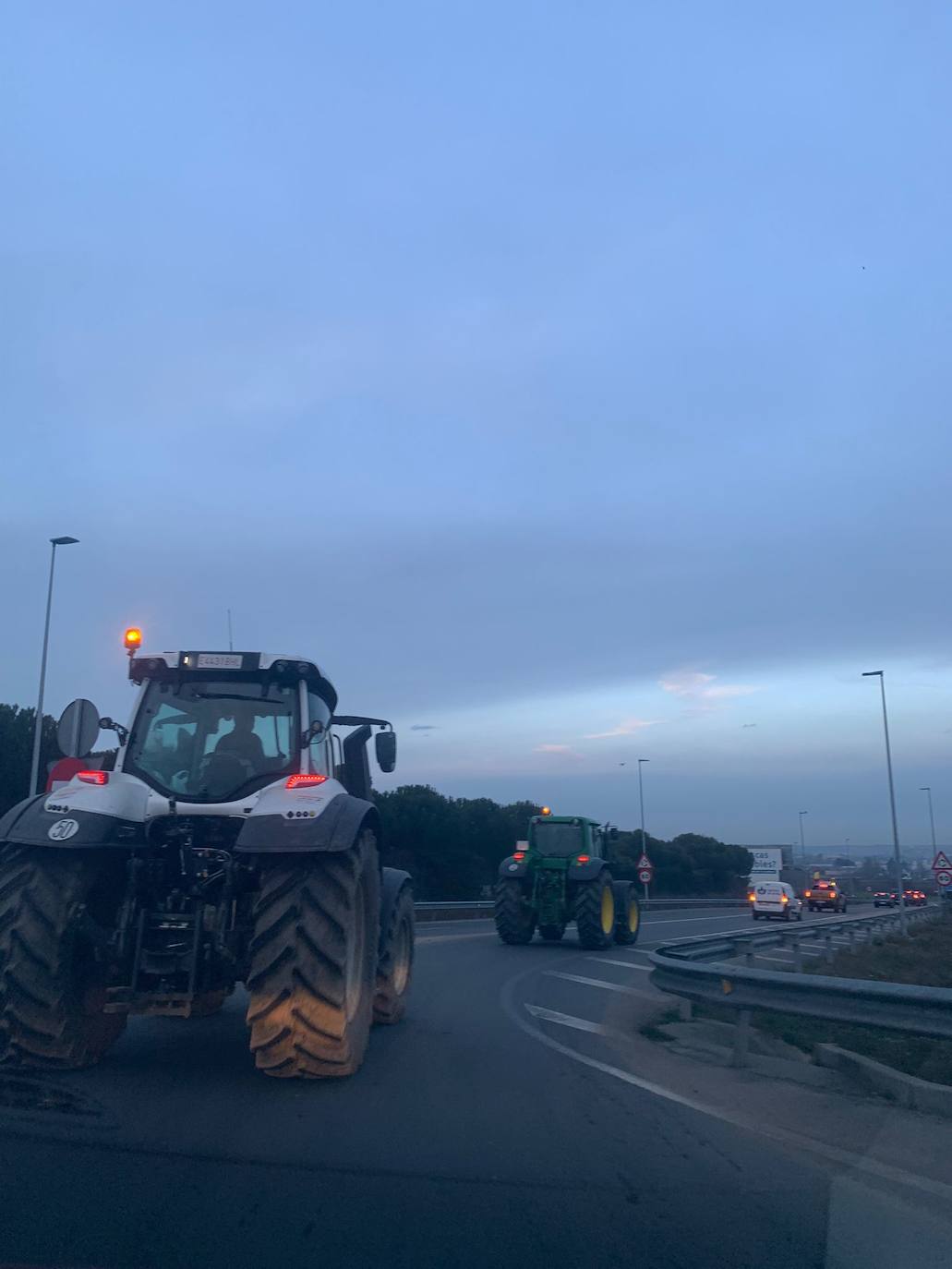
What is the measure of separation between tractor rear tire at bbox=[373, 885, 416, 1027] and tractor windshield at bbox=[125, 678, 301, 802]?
2.40m

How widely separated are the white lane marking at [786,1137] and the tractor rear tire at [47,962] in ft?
Answer: 13.0

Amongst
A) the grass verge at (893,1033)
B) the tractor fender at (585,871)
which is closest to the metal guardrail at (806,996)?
the grass verge at (893,1033)

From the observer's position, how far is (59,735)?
787cm

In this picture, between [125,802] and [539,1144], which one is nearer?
[539,1144]

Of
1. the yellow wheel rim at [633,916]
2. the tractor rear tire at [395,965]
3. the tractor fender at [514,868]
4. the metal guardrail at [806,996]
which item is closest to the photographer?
the metal guardrail at [806,996]

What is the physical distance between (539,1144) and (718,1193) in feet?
3.80

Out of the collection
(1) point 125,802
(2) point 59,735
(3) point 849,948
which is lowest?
(3) point 849,948

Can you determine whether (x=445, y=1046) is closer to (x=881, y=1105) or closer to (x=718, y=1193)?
(x=881, y=1105)

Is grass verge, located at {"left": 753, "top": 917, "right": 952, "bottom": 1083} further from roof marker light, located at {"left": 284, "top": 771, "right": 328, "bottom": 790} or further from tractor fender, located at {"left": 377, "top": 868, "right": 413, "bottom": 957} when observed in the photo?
roof marker light, located at {"left": 284, "top": 771, "right": 328, "bottom": 790}

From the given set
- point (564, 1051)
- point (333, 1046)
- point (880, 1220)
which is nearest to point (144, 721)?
point (333, 1046)

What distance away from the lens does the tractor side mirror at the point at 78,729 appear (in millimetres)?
7824

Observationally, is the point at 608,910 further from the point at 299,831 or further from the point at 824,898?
the point at 824,898

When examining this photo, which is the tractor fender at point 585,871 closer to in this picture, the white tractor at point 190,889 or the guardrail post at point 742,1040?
the guardrail post at point 742,1040

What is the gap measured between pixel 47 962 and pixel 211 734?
7.10 ft
